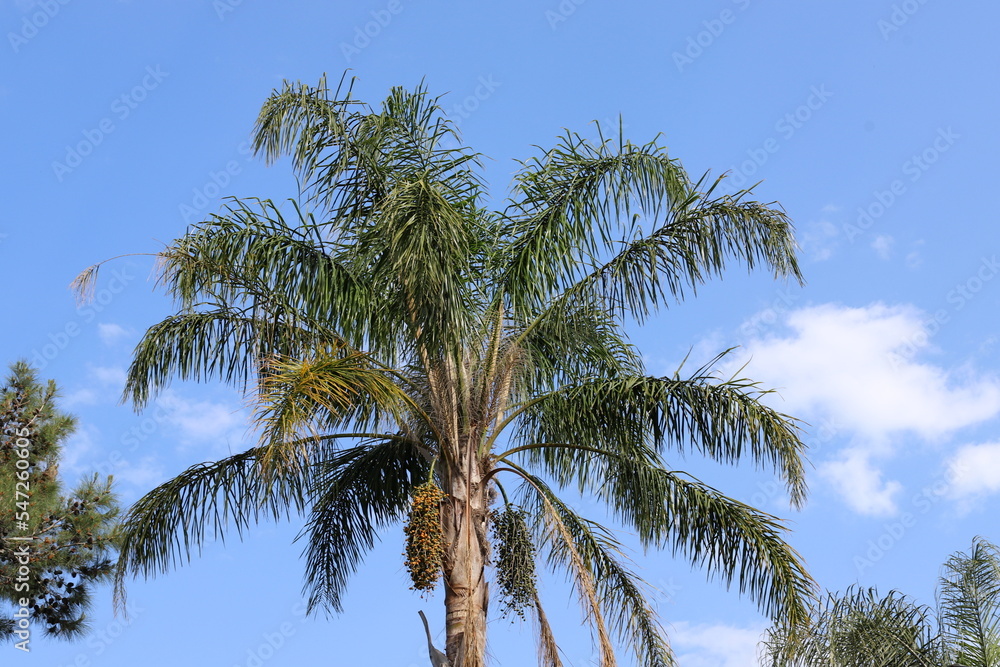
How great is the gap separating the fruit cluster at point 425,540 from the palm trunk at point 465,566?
0.97ft

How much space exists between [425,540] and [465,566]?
0.68 m

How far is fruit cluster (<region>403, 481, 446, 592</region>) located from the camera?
8.69m

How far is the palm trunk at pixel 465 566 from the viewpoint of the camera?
357 inches

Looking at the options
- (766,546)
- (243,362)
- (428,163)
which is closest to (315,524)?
(243,362)

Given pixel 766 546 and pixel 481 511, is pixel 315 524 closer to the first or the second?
pixel 481 511

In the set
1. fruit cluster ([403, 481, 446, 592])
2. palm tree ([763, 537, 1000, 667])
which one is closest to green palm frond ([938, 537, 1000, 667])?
palm tree ([763, 537, 1000, 667])

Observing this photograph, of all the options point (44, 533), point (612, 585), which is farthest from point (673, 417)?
point (44, 533)

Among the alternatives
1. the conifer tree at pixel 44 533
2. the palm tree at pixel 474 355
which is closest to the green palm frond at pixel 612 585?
the palm tree at pixel 474 355

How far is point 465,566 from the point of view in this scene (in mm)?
9250

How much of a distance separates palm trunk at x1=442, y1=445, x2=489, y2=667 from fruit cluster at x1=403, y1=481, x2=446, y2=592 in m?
0.30

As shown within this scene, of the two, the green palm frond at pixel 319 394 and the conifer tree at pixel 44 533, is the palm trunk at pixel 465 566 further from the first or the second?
the conifer tree at pixel 44 533

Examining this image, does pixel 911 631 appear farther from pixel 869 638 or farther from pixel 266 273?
Result: pixel 266 273

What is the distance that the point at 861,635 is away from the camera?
10.0 meters

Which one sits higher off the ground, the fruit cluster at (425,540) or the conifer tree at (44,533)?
the conifer tree at (44,533)
